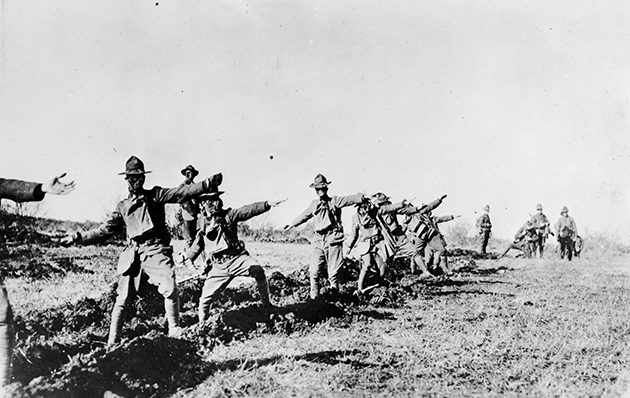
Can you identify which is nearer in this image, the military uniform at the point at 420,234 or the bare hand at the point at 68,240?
the bare hand at the point at 68,240

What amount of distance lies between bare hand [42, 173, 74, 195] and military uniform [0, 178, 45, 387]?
0.18ft

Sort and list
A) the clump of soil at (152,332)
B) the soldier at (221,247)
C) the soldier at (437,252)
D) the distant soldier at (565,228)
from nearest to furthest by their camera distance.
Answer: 1. the clump of soil at (152,332)
2. the soldier at (221,247)
3. the soldier at (437,252)
4. the distant soldier at (565,228)

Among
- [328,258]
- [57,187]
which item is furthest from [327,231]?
[57,187]

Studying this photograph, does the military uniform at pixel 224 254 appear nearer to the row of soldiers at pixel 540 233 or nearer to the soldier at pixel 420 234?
the soldier at pixel 420 234

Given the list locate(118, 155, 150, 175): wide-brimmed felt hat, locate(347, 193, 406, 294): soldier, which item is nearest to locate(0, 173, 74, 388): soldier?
locate(118, 155, 150, 175): wide-brimmed felt hat

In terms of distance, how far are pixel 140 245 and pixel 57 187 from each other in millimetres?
1802

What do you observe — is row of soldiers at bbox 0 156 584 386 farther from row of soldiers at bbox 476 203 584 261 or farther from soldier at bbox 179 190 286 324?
row of soldiers at bbox 476 203 584 261

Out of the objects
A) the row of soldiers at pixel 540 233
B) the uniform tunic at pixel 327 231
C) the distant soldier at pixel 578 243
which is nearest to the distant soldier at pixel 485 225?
the row of soldiers at pixel 540 233

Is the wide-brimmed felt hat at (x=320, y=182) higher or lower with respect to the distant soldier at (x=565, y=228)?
higher

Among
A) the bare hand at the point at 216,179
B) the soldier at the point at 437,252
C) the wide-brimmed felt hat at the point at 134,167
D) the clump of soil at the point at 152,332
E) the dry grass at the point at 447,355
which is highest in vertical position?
the wide-brimmed felt hat at the point at 134,167

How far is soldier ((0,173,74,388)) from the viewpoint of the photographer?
415 cm

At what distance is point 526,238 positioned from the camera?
68.1 feet

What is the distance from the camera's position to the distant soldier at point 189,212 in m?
9.85

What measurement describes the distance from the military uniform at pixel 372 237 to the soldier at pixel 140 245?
4.70 meters
